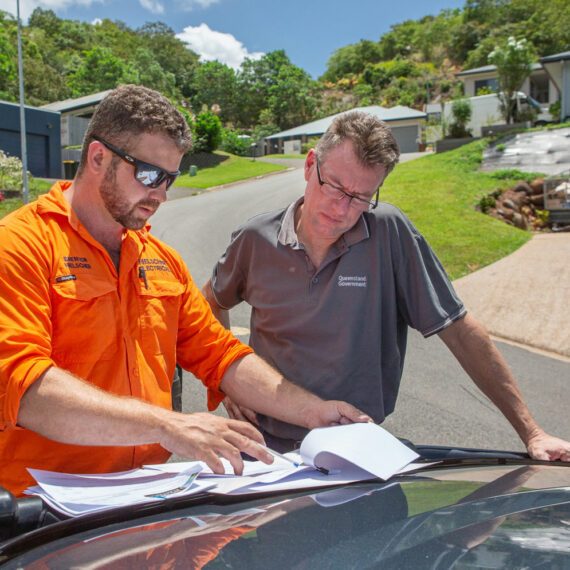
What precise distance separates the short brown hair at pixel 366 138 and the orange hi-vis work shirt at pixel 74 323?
2.78ft

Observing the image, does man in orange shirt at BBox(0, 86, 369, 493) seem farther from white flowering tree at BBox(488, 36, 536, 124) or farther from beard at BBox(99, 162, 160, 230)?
white flowering tree at BBox(488, 36, 536, 124)

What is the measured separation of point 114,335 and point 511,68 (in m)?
31.2

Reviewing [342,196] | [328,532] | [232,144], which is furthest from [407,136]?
[328,532]

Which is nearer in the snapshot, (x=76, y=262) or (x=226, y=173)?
(x=76, y=262)

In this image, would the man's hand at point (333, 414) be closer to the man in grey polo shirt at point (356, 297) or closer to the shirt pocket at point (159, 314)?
the man in grey polo shirt at point (356, 297)

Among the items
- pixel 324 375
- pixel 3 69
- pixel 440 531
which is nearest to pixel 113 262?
pixel 324 375

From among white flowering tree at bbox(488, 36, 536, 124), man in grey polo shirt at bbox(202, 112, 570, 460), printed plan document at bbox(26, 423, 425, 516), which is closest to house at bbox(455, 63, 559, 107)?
white flowering tree at bbox(488, 36, 536, 124)

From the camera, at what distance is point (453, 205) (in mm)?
17453

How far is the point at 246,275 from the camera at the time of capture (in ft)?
8.23

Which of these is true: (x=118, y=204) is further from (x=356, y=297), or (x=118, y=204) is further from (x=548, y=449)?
(x=548, y=449)

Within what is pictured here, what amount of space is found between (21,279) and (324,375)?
1.12 m

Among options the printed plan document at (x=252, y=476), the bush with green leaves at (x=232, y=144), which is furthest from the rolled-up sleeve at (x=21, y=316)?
the bush with green leaves at (x=232, y=144)

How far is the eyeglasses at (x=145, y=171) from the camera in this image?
190 cm

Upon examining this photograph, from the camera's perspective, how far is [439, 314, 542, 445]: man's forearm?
2.12 meters
